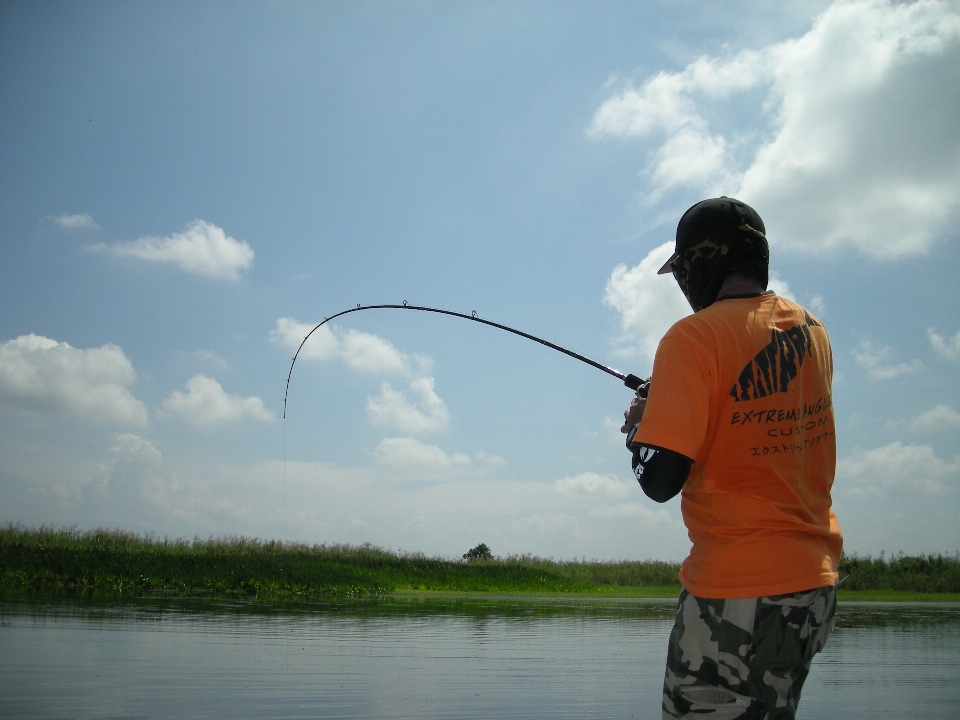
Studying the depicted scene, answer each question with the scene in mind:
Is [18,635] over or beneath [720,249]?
beneath

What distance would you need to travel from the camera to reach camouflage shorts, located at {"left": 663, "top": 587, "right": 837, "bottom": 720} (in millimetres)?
1867

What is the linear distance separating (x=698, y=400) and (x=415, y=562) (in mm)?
22098

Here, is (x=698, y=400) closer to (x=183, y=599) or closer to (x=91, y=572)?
(x=183, y=599)

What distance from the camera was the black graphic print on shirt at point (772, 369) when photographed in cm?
198

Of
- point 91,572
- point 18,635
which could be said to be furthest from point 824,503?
point 91,572

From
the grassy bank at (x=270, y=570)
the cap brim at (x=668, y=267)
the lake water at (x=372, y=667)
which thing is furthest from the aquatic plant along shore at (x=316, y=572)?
the cap brim at (x=668, y=267)

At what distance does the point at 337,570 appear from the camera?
18.7 meters

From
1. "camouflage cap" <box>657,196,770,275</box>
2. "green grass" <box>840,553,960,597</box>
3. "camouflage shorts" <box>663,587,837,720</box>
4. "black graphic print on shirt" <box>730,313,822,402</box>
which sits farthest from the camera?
"green grass" <box>840,553,960,597</box>

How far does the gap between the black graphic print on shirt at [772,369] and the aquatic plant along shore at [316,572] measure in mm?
10569

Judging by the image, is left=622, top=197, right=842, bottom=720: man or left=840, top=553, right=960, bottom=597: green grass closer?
left=622, top=197, right=842, bottom=720: man

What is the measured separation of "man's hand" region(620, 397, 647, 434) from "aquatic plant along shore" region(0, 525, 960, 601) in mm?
10360

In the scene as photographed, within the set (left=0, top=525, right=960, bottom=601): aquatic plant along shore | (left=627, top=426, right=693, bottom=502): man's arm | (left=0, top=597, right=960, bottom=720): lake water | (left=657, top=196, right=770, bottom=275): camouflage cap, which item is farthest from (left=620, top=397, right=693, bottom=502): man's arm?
(left=0, top=525, right=960, bottom=601): aquatic plant along shore

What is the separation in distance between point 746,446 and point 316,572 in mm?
16796

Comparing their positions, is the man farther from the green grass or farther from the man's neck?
the green grass
